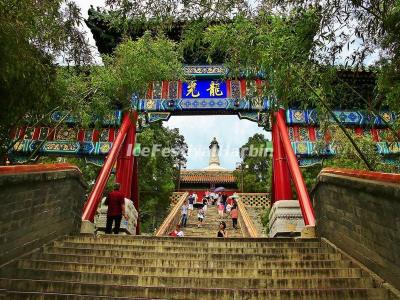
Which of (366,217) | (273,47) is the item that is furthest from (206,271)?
(273,47)

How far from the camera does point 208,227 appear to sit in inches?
674

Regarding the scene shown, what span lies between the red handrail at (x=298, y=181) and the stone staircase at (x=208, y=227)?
6291mm

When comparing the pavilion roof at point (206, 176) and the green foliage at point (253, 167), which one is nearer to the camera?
the green foliage at point (253, 167)

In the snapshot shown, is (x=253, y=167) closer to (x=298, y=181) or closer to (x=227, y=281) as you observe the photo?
(x=298, y=181)

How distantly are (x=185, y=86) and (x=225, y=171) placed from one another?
2345 cm

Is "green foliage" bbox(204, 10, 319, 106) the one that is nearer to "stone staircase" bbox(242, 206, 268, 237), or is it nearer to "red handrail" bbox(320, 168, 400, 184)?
→ "red handrail" bbox(320, 168, 400, 184)

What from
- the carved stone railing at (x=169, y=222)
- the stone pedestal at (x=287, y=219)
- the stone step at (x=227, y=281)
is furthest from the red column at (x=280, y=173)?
the stone step at (x=227, y=281)

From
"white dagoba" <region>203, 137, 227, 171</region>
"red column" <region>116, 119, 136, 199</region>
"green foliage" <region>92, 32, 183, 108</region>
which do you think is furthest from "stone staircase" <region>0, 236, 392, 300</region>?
"white dagoba" <region>203, 137, 227, 171</region>

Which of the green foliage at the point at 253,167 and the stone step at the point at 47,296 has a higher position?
the green foliage at the point at 253,167

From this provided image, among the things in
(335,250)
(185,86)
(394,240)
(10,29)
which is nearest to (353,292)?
(394,240)

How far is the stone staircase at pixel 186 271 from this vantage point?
3525 millimetres

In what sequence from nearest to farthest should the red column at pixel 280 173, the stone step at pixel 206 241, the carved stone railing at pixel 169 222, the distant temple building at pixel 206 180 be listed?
the stone step at pixel 206 241, the red column at pixel 280 173, the carved stone railing at pixel 169 222, the distant temple building at pixel 206 180

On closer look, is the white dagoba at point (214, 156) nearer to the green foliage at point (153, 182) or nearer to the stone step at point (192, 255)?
the green foliage at point (153, 182)

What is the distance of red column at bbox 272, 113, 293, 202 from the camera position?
986 cm
